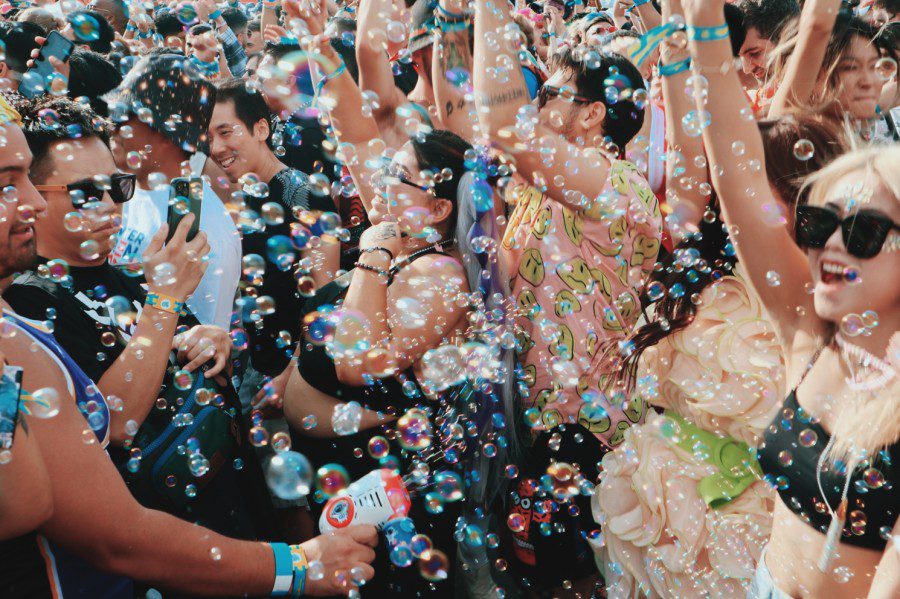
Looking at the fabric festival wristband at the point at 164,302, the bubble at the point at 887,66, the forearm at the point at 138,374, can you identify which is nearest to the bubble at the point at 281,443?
the forearm at the point at 138,374

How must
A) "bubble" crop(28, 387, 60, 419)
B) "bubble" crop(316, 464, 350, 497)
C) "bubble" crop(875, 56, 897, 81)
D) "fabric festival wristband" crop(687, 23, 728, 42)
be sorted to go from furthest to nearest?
"bubble" crop(875, 56, 897, 81), "bubble" crop(316, 464, 350, 497), "fabric festival wristband" crop(687, 23, 728, 42), "bubble" crop(28, 387, 60, 419)

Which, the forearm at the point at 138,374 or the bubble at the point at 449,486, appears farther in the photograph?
the bubble at the point at 449,486

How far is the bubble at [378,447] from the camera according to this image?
8.11 ft

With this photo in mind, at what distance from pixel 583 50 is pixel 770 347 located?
139 cm

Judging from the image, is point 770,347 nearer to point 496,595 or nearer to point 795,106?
point 795,106

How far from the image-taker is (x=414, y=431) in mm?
2467

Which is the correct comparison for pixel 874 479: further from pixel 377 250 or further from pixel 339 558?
pixel 377 250

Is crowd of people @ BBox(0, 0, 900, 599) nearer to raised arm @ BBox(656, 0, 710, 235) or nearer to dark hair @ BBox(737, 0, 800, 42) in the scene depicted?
raised arm @ BBox(656, 0, 710, 235)

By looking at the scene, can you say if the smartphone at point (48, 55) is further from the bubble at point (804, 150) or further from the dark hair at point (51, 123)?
the bubble at point (804, 150)

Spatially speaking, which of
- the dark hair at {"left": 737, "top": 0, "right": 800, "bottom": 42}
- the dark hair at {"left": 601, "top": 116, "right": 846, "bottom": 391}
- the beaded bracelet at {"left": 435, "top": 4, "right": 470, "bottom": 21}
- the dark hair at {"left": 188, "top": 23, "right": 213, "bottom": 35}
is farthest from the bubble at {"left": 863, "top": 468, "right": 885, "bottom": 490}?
the dark hair at {"left": 188, "top": 23, "right": 213, "bottom": 35}

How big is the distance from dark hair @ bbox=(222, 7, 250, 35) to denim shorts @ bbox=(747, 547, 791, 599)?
640 cm

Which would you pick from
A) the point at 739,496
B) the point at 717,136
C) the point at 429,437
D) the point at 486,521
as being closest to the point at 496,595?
the point at 486,521

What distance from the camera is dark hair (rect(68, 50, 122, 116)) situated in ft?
13.5

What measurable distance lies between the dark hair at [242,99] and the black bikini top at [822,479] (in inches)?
107
